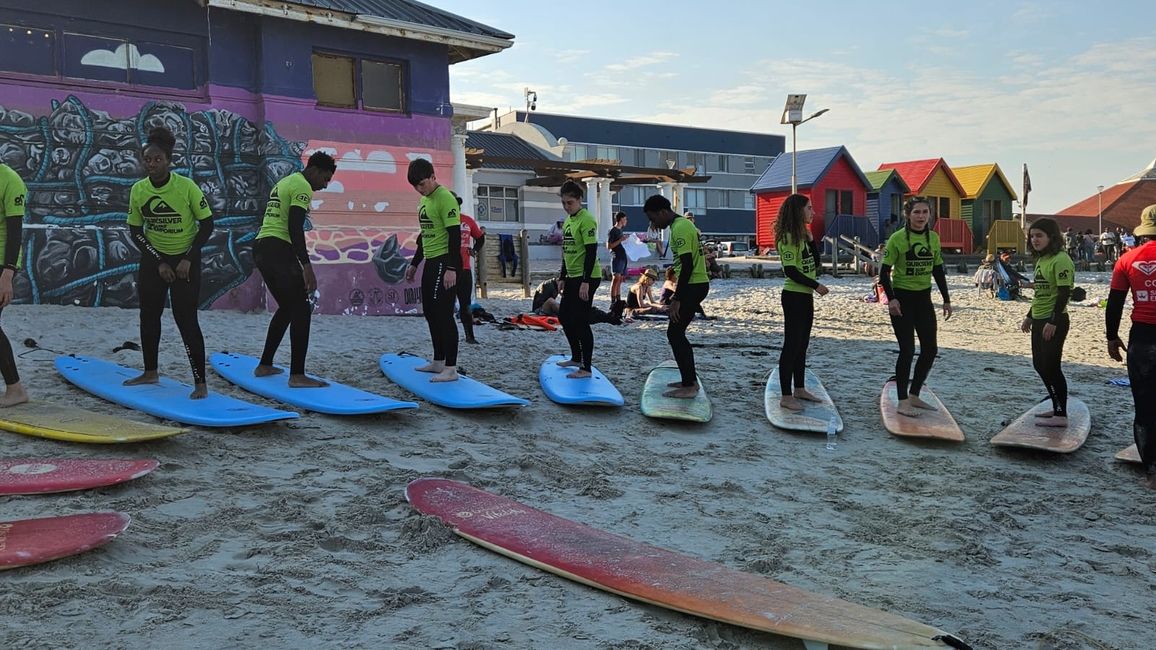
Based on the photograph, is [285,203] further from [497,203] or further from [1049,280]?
[497,203]

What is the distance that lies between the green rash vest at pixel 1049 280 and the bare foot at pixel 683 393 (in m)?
2.81

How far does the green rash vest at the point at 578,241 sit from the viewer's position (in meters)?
7.45

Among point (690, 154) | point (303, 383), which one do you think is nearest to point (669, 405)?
point (303, 383)

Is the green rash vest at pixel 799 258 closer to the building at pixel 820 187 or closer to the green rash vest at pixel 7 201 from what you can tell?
the green rash vest at pixel 7 201

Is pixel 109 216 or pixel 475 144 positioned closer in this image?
pixel 109 216

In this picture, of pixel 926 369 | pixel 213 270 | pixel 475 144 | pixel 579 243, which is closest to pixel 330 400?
pixel 579 243

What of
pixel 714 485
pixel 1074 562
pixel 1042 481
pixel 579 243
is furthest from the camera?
pixel 579 243

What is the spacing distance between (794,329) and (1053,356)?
1.96m

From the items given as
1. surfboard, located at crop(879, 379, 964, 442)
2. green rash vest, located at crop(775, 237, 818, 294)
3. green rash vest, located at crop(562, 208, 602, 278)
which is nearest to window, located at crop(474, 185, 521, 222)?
green rash vest, located at crop(562, 208, 602, 278)

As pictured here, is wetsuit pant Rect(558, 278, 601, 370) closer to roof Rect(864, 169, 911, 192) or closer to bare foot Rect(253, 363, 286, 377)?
bare foot Rect(253, 363, 286, 377)

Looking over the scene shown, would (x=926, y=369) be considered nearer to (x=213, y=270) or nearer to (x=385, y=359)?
(x=385, y=359)

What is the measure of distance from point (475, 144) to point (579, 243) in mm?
24450

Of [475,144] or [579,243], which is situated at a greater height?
[475,144]

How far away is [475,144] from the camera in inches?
1214
